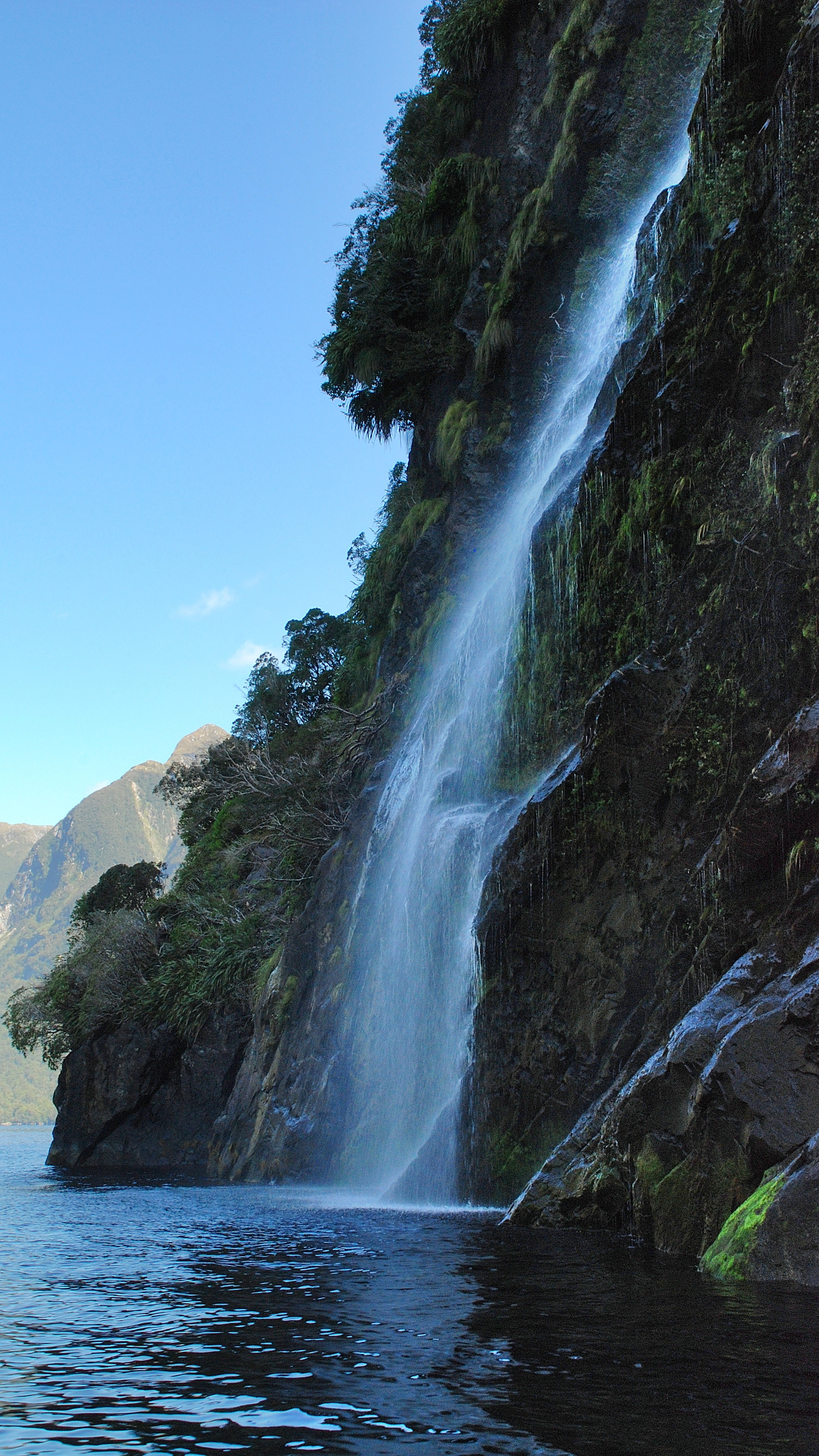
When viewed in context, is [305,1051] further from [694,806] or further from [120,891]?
[120,891]

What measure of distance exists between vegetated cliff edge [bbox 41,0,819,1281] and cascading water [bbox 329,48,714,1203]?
2.61 ft

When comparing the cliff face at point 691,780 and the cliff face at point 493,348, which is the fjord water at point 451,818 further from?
the cliff face at point 691,780

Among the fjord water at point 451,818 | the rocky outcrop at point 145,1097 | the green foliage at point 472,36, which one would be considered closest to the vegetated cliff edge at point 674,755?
the fjord water at point 451,818

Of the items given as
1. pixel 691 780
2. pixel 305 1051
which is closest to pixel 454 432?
pixel 305 1051

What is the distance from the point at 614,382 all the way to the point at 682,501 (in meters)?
5.06

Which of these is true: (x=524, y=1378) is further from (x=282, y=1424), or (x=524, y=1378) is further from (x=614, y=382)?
(x=614, y=382)

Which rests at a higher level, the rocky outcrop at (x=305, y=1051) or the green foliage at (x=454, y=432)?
the green foliage at (x=454, y=432)

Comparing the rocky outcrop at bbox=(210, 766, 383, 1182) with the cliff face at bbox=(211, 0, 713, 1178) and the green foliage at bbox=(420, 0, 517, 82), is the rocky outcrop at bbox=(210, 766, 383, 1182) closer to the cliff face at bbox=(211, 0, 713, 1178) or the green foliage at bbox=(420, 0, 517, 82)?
the cliff face at bbox=(211, 0, 713, 1178)

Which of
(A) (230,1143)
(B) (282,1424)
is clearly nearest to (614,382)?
(B) (282,1424)

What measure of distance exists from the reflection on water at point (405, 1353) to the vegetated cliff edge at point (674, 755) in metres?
1.05

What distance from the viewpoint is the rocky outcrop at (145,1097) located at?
25.9m

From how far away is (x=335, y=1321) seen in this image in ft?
18.0

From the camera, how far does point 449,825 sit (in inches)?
647

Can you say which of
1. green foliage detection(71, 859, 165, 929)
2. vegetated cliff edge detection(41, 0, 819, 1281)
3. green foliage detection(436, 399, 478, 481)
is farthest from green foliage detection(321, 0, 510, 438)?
green foliage detection(71, 859, 165, 929)
